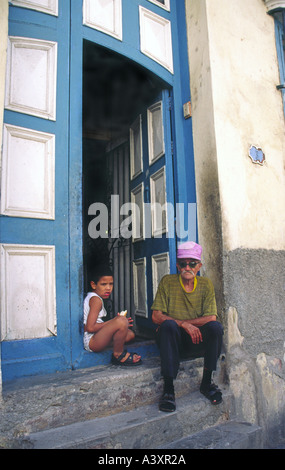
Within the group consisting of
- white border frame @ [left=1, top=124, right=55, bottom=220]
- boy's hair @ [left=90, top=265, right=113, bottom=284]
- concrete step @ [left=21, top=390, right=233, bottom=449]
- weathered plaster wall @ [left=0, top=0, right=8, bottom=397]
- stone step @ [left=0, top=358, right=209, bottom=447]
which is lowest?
concrete step @ [left=21, top=390, right=233, bottom=449]

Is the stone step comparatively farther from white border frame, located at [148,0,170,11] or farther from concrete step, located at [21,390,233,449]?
white border frame, located at [148,0,170,11]

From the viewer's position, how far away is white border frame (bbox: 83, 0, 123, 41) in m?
3.18

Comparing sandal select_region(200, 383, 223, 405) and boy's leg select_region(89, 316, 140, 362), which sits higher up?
boy's leg select_region(89, 316, 140, 362)

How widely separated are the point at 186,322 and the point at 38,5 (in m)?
2.91

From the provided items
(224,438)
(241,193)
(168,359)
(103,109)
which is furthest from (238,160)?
(103,109)

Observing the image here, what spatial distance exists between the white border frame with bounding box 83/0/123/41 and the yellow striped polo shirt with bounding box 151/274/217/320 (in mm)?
2407

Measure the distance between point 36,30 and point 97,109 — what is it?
285 centimetres

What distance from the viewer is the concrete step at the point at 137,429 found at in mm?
1963

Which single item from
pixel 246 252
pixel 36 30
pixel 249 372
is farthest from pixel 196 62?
pixel 249 372

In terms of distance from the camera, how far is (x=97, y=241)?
18.6 ft

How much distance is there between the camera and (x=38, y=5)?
290 cm

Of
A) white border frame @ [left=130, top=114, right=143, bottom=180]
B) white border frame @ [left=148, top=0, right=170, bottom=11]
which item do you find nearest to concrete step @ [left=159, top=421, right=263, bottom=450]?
white border frame @ [left=130, top=114, right=143, bottom=180]

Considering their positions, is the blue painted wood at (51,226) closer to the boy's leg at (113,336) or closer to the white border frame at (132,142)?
the boy's leg at (113,336)

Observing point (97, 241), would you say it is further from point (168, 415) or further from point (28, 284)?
point (168, 415)
